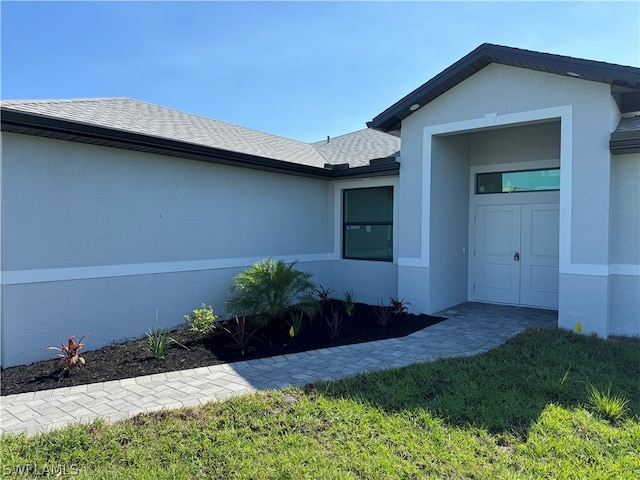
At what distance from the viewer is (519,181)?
369 inches

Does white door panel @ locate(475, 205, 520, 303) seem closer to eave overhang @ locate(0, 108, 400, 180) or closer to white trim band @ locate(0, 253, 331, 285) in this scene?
eave overhang @ locate(0, 108, 400, 180)

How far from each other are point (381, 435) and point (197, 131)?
291 inches

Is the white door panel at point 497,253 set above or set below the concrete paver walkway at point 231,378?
above

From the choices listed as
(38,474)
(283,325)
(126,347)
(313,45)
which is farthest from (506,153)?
(38,474)

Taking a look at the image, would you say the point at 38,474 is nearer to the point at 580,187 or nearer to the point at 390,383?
→ the point at 390,383

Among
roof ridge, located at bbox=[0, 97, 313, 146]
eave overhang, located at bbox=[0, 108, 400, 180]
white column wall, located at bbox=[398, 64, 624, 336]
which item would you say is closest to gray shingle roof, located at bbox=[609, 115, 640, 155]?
white column wall, located at bbox=[398, 64, 624, 336]

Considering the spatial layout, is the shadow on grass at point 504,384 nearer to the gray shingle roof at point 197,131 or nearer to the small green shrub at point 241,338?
the small green shrub at point 241,338

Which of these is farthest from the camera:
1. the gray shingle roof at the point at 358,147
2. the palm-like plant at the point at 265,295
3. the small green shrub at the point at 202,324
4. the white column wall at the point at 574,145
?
the gray shingle roof at the point at 358,147

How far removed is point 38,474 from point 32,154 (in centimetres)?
438

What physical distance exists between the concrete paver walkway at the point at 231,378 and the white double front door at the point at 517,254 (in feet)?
5.00

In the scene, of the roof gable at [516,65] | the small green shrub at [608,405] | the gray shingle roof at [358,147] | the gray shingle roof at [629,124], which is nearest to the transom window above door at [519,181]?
the gray shingle roof at [629,124]

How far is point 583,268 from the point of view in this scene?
21.9ft

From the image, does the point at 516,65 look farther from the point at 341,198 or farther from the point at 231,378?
the point at 231,378

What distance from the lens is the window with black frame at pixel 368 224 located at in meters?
9.78
